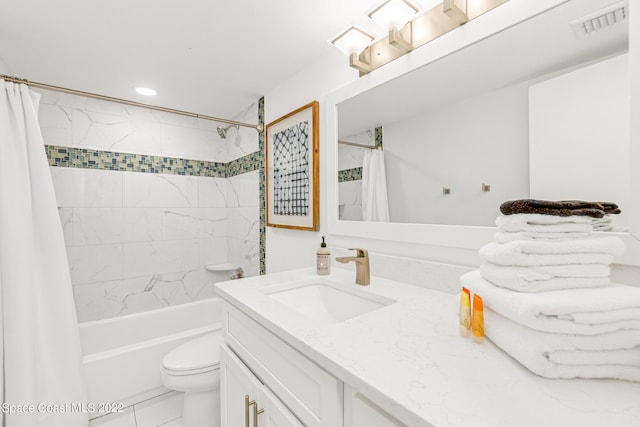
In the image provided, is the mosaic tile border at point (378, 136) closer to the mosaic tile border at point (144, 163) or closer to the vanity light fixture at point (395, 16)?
the vanity light fixture at point (395, 16)

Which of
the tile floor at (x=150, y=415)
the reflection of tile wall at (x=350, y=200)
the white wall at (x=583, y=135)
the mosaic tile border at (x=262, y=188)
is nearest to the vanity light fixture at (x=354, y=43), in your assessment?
the reflection of tile wall at (x=350, y=200)

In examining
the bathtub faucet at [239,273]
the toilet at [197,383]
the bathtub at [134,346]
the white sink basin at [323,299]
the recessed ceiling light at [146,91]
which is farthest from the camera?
the bathtub faucet at [239,273]

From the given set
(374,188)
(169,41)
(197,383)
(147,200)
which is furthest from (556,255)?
(147,200)

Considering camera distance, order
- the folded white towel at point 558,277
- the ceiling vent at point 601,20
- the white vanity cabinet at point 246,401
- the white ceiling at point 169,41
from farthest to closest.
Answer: the white ceiling at point 169,41 → the white vanity cabinet at point 246,401 → the ceiling vent at point 601,20 → the folded white towel at point 558,277

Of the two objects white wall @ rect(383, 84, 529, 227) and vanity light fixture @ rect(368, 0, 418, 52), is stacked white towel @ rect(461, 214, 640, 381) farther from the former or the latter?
vanity light fixture @ rect(368, 0, 418, 52)

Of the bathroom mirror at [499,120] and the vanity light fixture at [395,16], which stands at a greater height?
the vanity light fixture at [395,16]

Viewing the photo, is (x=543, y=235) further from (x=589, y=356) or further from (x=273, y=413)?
(x=273, y=413)

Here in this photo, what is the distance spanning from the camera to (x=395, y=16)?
39.6 inches

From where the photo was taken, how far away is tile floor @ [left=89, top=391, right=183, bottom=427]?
5.36ft

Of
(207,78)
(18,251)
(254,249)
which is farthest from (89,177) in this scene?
(254,249)

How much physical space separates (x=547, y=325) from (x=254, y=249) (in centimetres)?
206

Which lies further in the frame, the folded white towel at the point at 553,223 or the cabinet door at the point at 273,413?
the cabinet door at the point at 273,413

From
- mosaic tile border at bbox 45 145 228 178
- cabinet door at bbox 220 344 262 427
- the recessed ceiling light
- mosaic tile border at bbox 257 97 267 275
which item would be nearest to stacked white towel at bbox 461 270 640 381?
cabinet door at bbox 220 344 262 427

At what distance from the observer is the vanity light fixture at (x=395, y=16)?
3.20 ft
